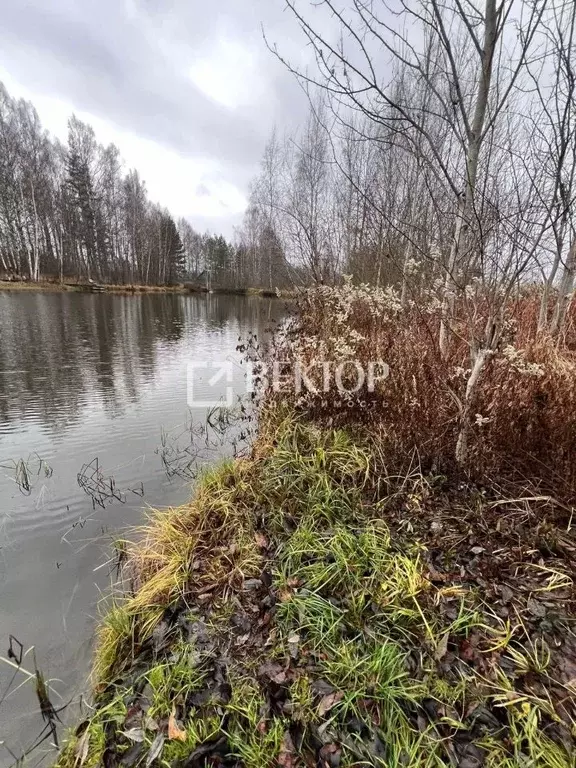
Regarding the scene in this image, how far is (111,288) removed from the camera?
87.5ft

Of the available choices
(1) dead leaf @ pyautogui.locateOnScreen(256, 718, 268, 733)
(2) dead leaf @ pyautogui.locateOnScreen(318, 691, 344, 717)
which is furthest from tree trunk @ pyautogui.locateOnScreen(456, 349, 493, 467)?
(1) dead leaf @ pyautogui.locateOnScreen(256, 718, 268, 733)

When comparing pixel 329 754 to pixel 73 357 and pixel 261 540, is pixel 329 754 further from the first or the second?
pixel 73 357

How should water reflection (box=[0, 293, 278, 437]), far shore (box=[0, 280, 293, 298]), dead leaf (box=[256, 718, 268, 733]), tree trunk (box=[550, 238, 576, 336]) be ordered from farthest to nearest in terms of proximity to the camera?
far shore (box=[0, 280, 293, 298]), water reflection (box=[0, 293, 278, 437]), tree trunk (box=[550, 238, 576, 336]), dead leaf (box=[256, 718, 268, 733])

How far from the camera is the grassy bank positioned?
122cm

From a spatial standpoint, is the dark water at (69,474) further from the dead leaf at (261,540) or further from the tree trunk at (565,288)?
the tree trunk at (565,288)

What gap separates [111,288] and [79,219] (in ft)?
25.9

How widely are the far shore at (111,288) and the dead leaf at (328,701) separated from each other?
15008 mm

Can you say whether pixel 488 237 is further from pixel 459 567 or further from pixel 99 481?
pixel 99 481

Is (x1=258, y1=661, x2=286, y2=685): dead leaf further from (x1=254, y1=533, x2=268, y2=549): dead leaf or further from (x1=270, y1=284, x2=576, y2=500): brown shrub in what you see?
(x1=270, y1=284, x2=576, y2=500): brown shrub

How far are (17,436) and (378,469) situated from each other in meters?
4.52

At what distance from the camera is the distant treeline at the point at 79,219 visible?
23.8 metres

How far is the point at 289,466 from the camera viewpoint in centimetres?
273
